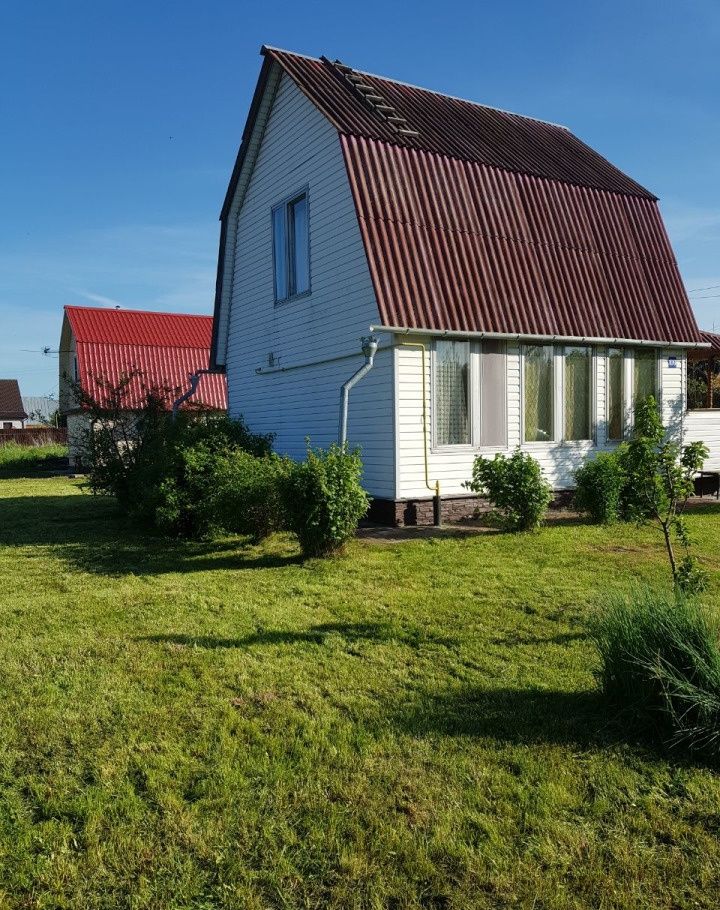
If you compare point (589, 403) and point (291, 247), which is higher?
point (291, 247)

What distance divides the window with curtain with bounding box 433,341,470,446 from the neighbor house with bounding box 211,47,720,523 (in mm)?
29

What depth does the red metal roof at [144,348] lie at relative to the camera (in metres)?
29.4

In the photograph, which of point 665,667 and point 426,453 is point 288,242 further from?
point 665,667

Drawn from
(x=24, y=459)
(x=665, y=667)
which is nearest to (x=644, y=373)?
(x=665, y=667)

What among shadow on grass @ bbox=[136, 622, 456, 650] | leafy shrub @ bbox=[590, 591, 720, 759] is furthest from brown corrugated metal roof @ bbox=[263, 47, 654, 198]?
leafy shrub @ bbox=[590, 591, 720, 759]

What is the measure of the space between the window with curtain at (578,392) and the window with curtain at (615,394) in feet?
1.61

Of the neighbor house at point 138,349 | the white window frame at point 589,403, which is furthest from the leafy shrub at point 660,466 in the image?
the neighbor house at point 138,349

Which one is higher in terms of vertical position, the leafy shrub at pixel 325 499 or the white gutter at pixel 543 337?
the white gutter at pixel 543 337

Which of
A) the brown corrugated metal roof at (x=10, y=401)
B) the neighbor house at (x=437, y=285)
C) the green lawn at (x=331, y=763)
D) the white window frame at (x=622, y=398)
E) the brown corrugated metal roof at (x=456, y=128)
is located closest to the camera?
the green lawn at (x=331, y=763)

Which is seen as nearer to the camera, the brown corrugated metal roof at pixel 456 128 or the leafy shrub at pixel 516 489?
the leafy shrub at pixel 516 489

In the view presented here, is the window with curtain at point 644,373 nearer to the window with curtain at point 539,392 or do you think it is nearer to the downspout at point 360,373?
the window with curtain at point 539,392

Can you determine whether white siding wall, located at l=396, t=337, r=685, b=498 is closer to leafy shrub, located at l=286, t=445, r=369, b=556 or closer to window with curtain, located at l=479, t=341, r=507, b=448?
window with curtain, located at l=479, t=341, r=507, b=448

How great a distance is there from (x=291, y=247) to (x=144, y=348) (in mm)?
18144

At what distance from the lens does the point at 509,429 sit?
12.4m
